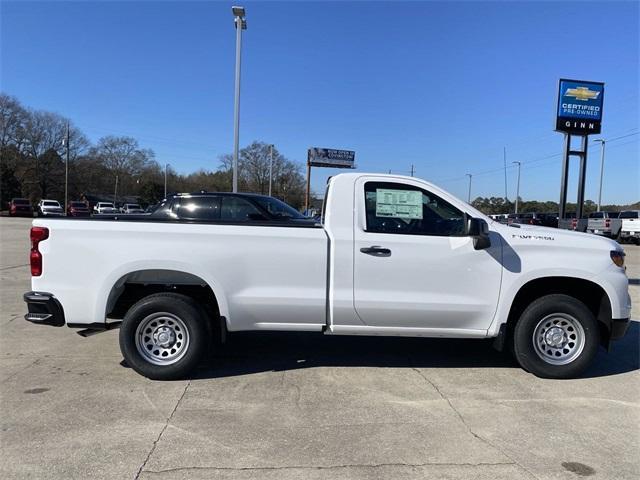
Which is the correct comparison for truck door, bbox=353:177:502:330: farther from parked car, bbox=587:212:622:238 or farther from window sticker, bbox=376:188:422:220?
parked car, bbox=587:212:622:238

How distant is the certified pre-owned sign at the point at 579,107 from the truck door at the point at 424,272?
15.2 metres

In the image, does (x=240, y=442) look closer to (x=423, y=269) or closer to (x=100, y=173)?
(x=423, y=269)

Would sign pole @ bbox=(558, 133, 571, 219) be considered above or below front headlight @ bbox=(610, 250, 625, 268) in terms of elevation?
above

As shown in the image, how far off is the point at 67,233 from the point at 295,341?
300 cm

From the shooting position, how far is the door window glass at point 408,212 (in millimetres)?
5031

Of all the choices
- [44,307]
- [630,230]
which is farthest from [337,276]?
[630,230]

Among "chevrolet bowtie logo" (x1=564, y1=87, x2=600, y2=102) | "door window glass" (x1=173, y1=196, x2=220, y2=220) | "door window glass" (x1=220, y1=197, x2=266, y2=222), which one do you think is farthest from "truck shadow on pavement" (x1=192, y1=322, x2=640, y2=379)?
"chevrolet bowtie logo" (x1=564, y1=87, x2=600, y2=102)

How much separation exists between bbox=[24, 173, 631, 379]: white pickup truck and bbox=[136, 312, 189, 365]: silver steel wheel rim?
0.01m

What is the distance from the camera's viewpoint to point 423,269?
4.93 metres

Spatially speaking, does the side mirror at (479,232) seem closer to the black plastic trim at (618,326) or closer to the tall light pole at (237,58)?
the black plastic trim at (618,326)

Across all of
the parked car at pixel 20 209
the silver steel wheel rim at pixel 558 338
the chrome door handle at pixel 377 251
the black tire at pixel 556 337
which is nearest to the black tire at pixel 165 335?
the chrome door handle at pixel 377 251

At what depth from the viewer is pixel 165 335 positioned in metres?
4.98

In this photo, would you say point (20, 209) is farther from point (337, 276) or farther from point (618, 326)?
point (618, 326)

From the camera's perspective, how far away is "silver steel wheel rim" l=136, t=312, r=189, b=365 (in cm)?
493
